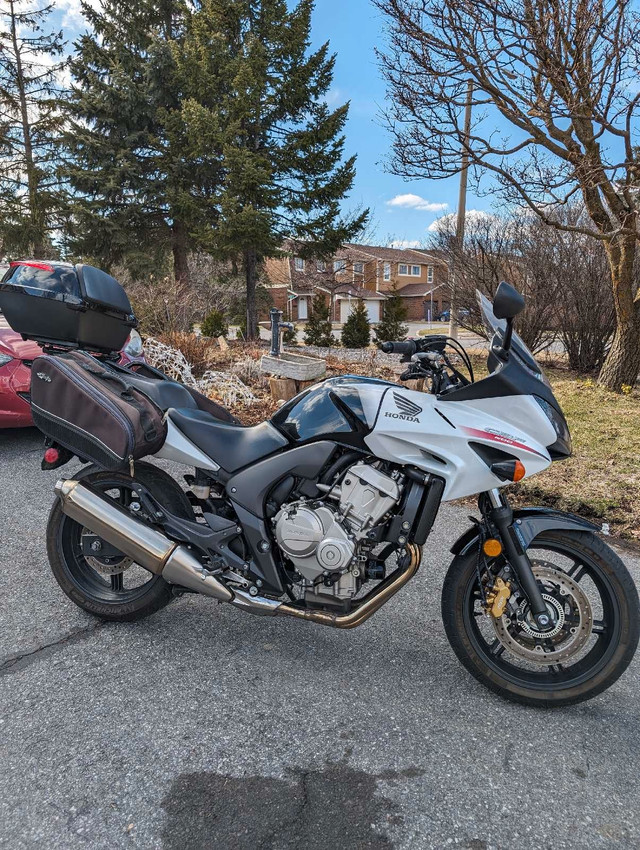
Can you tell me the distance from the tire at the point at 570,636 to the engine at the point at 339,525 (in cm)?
40

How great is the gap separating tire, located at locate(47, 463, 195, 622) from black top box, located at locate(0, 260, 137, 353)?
2.12 ft

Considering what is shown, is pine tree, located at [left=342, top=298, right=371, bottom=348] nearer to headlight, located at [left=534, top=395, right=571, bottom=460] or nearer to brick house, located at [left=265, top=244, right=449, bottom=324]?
brick house, located at [left=265, top=244, right=449, bottom=324]

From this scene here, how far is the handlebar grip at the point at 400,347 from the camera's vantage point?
2135 millimetres

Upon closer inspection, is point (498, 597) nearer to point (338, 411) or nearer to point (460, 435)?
point (460, 435)

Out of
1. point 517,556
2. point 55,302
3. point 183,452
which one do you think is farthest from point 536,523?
point 55,302

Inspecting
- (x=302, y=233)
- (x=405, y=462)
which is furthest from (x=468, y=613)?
(x=302, y=233)

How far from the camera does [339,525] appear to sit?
216 cm

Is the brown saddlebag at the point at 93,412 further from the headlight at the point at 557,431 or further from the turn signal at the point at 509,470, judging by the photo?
the headlight at the point at 557,431

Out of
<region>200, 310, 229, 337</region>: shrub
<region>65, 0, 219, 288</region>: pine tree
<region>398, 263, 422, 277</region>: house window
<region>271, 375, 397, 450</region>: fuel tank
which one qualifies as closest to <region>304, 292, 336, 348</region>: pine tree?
<region>200, 310, 229, 337</region>: shrub

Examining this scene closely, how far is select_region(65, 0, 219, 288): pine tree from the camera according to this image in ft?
57.9

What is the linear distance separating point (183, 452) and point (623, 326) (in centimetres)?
812

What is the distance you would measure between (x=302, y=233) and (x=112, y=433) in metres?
16.4

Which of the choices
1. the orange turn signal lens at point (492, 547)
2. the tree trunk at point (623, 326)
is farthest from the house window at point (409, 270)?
the orange turn signal lens at point (492, 547)

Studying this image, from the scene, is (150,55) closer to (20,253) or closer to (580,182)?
(20,253)
